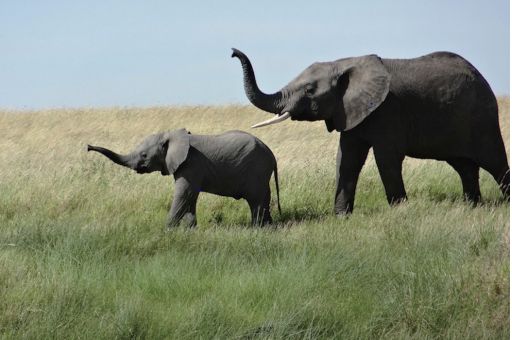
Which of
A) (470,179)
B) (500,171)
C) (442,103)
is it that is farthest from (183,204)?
(500,171)

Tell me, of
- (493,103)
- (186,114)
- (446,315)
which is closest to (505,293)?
(446,315)

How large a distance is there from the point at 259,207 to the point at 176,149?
1070 millimetres

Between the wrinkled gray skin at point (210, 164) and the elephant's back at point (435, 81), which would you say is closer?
the wrinkled gray skin at point (210, 164)

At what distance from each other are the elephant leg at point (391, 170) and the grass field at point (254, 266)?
24cm

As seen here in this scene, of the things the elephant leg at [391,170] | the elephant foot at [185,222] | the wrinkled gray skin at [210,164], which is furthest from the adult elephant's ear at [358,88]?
the elephant foot at [185,222]

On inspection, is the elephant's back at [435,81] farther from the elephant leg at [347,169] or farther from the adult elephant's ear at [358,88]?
the elephant leg at [347,169]

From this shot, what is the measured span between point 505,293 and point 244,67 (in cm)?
475

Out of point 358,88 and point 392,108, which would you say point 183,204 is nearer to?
point 358,88

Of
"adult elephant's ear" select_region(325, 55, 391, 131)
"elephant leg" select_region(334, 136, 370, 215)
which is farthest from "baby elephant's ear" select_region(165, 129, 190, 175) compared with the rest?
"elephant leg" select_region(334, 136, 370, 215)

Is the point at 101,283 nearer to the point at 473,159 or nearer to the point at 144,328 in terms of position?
the point at 144,328

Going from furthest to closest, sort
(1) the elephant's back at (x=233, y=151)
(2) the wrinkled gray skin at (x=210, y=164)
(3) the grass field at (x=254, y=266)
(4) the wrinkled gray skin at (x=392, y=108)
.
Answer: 1. (4) the wrinkled gray skin at (x=392, y=108)
2. (1) the elephant's back at (x=233, y=151)
3. (2) the wrinkled gray skin at (x=210, y=164)
4. (3) the grass field at (x=254, y=266)

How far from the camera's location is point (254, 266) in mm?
7082

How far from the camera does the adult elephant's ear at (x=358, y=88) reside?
32.1 ft

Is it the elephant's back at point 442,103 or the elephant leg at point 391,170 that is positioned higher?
the elephant's back at point 442,103
